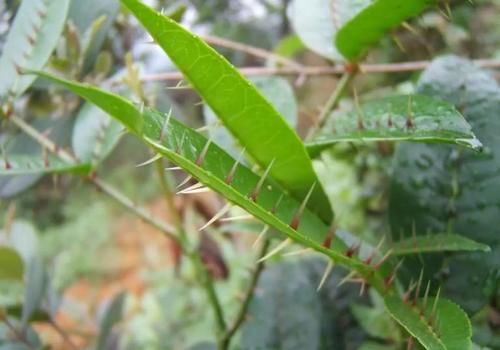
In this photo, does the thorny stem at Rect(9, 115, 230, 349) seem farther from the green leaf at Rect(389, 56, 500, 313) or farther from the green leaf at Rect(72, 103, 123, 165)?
the green leaf at Rect(389, 56, 500, 313)

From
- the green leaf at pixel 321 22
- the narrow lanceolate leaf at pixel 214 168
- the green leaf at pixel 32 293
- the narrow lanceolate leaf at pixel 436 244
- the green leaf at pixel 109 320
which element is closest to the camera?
the narrow lanceolate leaf at pixel 214 168

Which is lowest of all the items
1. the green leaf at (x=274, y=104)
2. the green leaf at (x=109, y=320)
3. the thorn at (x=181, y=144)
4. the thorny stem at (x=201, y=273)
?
the green leaf at (x=109, y=320)

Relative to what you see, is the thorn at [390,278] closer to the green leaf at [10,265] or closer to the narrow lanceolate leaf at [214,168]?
the narrow lanceolate leaf at [214,168]

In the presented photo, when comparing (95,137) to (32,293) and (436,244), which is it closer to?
(32,293)

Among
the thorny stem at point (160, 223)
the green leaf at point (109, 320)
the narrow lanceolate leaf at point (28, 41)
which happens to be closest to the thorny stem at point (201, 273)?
the thorny stem at point (160, 223)

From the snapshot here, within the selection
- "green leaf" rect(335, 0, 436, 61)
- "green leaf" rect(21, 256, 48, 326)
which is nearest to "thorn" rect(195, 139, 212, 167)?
"green leaf" rect(335, 0, 436, 61)

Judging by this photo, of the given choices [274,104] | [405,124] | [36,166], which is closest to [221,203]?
[274,104]
